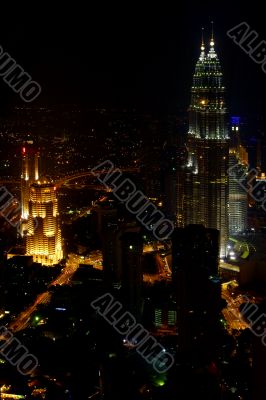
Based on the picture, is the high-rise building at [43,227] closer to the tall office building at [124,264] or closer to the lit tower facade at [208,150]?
the tall office building at [124,264]

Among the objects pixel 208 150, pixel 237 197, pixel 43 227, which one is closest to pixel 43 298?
pixel 43 227

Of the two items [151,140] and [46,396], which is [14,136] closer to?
[151,140]

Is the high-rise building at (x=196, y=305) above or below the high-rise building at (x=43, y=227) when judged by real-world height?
below

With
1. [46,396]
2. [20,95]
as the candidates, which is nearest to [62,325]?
[46,396]

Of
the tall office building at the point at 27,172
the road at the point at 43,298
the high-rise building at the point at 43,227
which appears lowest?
the road at the point at 43,298

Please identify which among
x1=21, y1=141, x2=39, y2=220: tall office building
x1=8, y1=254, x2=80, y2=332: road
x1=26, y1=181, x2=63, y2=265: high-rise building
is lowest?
x1=8, y1=254, x2=80, y2=332: road

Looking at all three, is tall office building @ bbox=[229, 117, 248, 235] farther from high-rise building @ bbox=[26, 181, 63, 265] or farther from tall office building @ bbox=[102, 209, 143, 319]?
high-rise building @ bbox=[26, 181, 63, 265]
